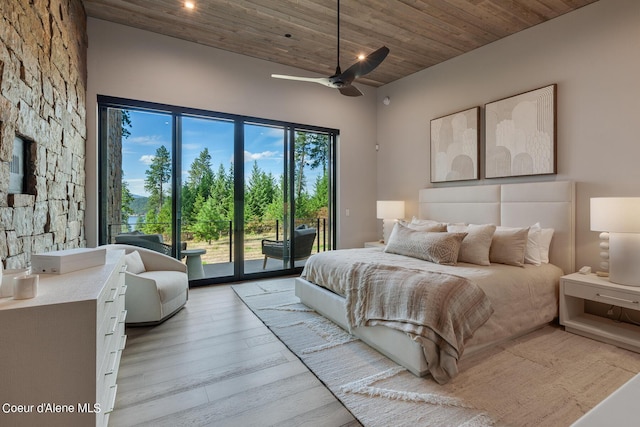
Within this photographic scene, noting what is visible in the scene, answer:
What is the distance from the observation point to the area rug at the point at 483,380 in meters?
1.74

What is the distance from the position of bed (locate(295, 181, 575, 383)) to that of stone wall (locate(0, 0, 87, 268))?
2400 millimetres

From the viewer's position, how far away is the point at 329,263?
10.7ft

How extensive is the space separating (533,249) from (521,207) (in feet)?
2.05

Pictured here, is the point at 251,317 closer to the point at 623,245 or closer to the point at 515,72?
the point at 623,245

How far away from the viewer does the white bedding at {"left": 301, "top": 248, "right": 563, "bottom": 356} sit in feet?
8.14

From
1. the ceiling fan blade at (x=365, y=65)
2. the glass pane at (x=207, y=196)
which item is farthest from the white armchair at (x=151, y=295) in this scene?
the ceiling fan blade at (x=365, y=65)

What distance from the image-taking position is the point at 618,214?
8.50ft

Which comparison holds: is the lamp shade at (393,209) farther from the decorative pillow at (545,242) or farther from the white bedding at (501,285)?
the decorative pillow at (545,242)

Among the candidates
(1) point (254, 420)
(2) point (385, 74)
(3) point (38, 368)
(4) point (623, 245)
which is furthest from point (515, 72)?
(3) point (38, 368)

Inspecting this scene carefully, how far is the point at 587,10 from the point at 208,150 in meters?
4.87

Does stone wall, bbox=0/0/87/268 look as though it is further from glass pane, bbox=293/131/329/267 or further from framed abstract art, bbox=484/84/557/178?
framed abstract art, bbox=484/84/557/178

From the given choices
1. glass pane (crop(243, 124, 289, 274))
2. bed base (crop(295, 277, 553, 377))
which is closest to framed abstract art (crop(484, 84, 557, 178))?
bed base (crop(295, 277, 553, 377))

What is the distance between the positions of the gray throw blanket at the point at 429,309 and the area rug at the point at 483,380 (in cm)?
21

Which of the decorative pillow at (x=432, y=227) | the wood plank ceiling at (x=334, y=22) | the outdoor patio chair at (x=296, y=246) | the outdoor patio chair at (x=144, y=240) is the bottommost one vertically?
the outdoor patio chair at (x=296, y=246)
